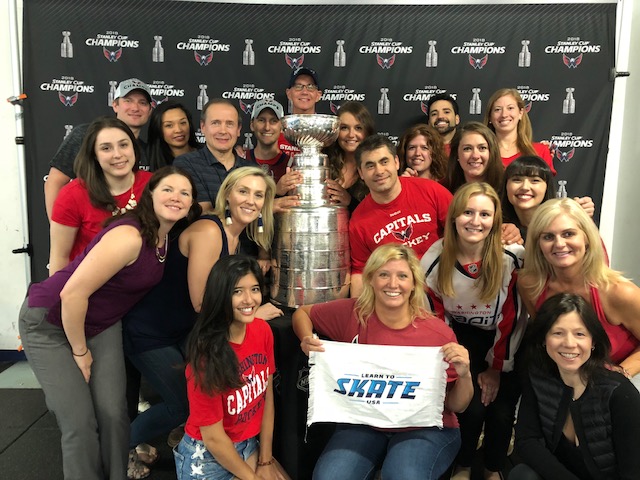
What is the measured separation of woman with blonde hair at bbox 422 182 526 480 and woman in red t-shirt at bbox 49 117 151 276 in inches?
57.9

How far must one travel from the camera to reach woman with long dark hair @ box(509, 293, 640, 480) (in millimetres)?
1644

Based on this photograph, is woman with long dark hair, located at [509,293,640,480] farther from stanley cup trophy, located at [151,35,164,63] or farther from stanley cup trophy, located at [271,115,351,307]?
stanley cup trophy, located at [151,35,164,63]

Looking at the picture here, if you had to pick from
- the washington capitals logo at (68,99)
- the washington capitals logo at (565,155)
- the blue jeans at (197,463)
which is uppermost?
the washington capitals logo at (68,99)

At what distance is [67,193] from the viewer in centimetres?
231

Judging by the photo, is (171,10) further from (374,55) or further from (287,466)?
(287,466)

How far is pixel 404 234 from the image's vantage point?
97.1 inches

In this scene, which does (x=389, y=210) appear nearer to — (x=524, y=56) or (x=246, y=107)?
(x=246, y=107)

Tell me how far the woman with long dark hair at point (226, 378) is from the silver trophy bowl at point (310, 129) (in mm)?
819

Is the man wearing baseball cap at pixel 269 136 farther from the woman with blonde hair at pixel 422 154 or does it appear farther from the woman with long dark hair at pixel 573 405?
the woman with long dark hair at pixel 573 405

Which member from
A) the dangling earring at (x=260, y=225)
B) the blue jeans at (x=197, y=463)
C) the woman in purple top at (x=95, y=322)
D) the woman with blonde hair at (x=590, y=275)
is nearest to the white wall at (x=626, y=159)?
the woman with blonde hair at (x=590, y=275)

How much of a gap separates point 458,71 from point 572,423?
9.19 feet

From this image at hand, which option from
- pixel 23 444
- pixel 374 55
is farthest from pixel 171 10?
pixel 23 444

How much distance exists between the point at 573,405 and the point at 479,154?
1.40 m

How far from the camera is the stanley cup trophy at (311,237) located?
7.72 ft
